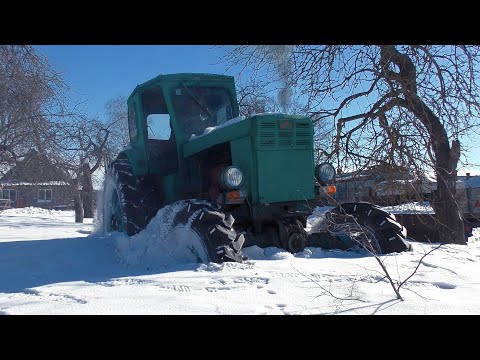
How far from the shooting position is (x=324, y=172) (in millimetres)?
6492

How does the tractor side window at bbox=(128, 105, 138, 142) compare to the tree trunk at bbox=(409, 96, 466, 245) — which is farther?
the tree trunk at bbox=(409, 96, 466, 245)

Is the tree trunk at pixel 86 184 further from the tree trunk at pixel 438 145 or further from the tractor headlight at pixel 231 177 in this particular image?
the tractor headlight at pixel 231 177

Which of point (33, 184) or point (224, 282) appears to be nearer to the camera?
point (224, 282)

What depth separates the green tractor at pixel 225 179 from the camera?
17.8 feet

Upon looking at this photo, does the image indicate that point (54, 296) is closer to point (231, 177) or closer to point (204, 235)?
point (204, 235)

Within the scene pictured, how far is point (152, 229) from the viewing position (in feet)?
19.2

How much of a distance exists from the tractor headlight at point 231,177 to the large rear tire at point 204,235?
36cm

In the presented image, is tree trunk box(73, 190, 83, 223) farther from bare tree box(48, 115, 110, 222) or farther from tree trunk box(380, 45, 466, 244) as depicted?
tree trunk box(380, 45, 466, 244)

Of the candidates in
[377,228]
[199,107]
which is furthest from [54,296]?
[377,228]

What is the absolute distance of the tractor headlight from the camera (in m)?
5.46

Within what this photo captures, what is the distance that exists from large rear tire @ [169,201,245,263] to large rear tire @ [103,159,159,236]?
151 cm

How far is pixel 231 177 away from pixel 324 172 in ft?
5.44

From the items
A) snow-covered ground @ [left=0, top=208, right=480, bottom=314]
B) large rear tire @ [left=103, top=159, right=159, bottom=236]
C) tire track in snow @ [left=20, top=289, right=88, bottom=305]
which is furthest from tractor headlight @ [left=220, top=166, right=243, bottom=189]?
tire track in snow @ [left=20, top=289, right=88, bottom=305]

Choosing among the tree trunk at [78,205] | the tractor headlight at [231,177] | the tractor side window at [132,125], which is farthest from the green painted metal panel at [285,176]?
the tree trunk at [78,205]
